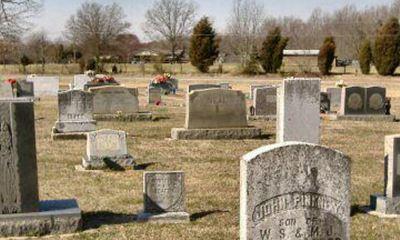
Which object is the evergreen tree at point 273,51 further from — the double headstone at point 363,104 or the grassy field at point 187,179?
the grassy field at point 187,179

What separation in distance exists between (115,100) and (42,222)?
1303cm

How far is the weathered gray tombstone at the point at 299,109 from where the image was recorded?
10234mm

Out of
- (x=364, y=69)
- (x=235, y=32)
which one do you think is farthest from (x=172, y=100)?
(x=235, y=32)

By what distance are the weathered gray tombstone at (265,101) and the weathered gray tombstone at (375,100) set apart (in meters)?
3.18

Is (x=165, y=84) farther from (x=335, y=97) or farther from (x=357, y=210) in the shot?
(x=357, y=210)

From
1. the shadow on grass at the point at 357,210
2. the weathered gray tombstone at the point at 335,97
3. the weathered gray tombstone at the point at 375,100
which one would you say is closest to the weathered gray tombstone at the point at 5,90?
the weathered gray tombstone at the point at 335,97

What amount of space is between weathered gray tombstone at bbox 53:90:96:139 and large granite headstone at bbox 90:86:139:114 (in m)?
3.17

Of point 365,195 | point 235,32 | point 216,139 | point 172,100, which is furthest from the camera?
point 235,32

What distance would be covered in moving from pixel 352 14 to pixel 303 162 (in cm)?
9373

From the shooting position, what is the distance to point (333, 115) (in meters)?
21.2

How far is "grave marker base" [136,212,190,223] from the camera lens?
8102 mm

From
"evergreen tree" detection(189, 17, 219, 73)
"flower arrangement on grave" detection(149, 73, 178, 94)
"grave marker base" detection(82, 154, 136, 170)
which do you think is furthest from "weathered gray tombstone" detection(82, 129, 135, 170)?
"evergreen tree" detection(189, 17, 219, 73)

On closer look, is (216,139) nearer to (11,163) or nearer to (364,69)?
(11,163)

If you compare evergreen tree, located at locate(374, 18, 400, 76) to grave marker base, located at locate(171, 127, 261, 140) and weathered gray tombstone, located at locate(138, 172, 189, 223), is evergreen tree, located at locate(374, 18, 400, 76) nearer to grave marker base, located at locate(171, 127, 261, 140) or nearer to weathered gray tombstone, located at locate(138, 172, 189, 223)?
grave marker base, located at locate(171, 127, 261, 140)
